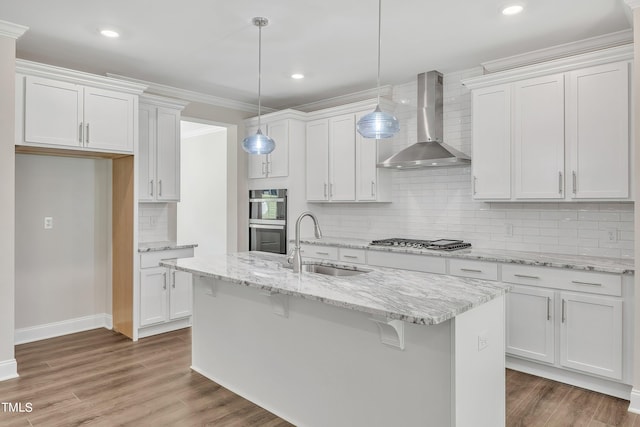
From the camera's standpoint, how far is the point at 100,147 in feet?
13.1

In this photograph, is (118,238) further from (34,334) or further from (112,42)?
(112,42)

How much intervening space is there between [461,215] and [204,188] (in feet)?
16.3

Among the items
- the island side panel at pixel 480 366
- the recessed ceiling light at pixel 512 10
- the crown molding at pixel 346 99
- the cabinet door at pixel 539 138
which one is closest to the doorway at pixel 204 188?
the crown molding at pixel 346 99

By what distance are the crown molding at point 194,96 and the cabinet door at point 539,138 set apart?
11.4 feet

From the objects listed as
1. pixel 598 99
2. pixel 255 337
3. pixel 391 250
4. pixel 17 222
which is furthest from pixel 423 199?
pixel 17 222

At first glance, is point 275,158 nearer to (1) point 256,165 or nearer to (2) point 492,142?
(1) point 256,165

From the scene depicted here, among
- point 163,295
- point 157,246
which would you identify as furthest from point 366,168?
point 163,295

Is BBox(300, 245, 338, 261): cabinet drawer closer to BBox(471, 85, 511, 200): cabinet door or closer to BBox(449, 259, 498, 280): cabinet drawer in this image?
BBox(449, 259, 498, 280): cabinet drawer

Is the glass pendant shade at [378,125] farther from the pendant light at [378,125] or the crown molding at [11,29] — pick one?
the crown molding at [11,29]

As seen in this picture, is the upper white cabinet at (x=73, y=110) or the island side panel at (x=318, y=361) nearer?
the island side panel at (x=318, y=361)

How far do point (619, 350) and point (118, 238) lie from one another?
4.51 meters

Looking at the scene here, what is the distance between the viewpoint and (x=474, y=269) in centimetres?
366

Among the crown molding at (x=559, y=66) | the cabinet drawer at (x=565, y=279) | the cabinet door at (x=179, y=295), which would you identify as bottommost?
the cabinet door at (x=179, y=295)

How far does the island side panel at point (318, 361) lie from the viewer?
203cm
